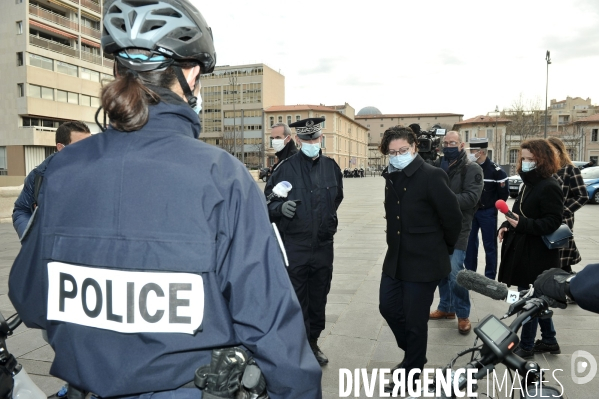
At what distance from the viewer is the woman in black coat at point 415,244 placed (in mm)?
3607

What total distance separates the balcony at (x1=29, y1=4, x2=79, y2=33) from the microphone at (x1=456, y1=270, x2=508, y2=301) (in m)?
51.7

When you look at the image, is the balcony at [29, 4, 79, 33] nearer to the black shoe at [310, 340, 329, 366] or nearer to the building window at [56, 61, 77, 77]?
the building window at [56, 61, 77, 77]

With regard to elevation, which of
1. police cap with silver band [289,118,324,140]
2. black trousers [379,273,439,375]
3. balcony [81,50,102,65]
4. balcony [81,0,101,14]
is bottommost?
black trousers [379,273,439,375]

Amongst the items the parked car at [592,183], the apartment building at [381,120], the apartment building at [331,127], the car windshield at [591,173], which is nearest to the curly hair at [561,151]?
the parked car at [592,183]

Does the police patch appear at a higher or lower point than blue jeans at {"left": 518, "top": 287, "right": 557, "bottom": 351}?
higher

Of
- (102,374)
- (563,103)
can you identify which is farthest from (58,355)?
(563,103)

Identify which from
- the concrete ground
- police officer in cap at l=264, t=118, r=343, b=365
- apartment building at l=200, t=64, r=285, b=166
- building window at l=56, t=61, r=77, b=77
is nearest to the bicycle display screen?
the concrete ground

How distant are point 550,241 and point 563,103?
124 metres

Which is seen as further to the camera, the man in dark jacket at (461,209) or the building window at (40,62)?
the building window at (40,62)

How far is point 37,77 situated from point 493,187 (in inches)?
1850

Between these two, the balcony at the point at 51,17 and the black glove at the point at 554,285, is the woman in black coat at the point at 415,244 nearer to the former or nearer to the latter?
the black glove at the point at 554,285

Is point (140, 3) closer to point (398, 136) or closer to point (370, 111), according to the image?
point (398, 136)

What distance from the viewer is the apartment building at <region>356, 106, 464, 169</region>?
13775 cm

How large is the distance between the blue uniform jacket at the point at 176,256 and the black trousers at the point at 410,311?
7.75ft
